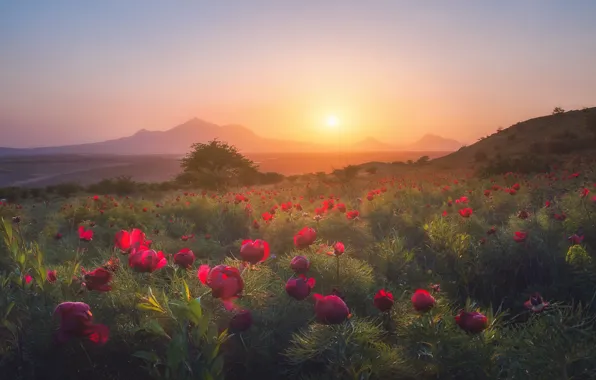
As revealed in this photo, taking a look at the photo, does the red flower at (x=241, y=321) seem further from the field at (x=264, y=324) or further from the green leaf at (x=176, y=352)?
the green leaf at (x=176, y=352)

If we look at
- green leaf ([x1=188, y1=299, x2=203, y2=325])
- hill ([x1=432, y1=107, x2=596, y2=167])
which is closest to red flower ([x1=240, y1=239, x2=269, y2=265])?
green leaf ([x1=188, y1=299, x2=203, y2=325])

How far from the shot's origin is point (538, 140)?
29.0m

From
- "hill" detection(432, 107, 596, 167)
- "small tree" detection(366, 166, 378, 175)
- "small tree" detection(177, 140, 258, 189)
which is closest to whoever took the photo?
"hill" detection(432, 107, 596, 167)

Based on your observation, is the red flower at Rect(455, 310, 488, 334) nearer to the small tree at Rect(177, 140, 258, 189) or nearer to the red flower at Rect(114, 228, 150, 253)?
the red flower at Rect(114, 228, 150, 253)

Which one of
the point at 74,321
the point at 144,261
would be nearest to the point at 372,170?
the point at 144,261

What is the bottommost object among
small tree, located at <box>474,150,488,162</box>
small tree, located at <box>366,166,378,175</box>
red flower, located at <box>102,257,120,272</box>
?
small tree, located at <box>366,166,378,175</box>

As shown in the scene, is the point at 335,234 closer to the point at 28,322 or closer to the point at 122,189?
the point at 28,322

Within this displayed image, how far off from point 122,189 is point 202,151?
768 centimetres

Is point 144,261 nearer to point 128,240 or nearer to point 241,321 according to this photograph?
point 128,240

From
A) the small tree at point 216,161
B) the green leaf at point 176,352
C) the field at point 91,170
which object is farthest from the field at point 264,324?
the small tree at point 216,161

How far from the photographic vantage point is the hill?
84.5ft

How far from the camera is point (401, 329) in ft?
7.83

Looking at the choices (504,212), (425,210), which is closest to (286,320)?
(425,210)

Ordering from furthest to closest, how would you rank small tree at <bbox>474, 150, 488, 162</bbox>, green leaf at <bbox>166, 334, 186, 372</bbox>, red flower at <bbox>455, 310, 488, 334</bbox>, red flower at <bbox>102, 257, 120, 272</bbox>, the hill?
small tree at <bbox>474, 150, 488, 162</bbox> < the hill < red flower at <bbox>102, 257, 120, 272</bbox> < red flower at <bbox>455, 310, 488, 334</bbox> < green leaf at <bbox>166, 334, 186, 372</bbox>
